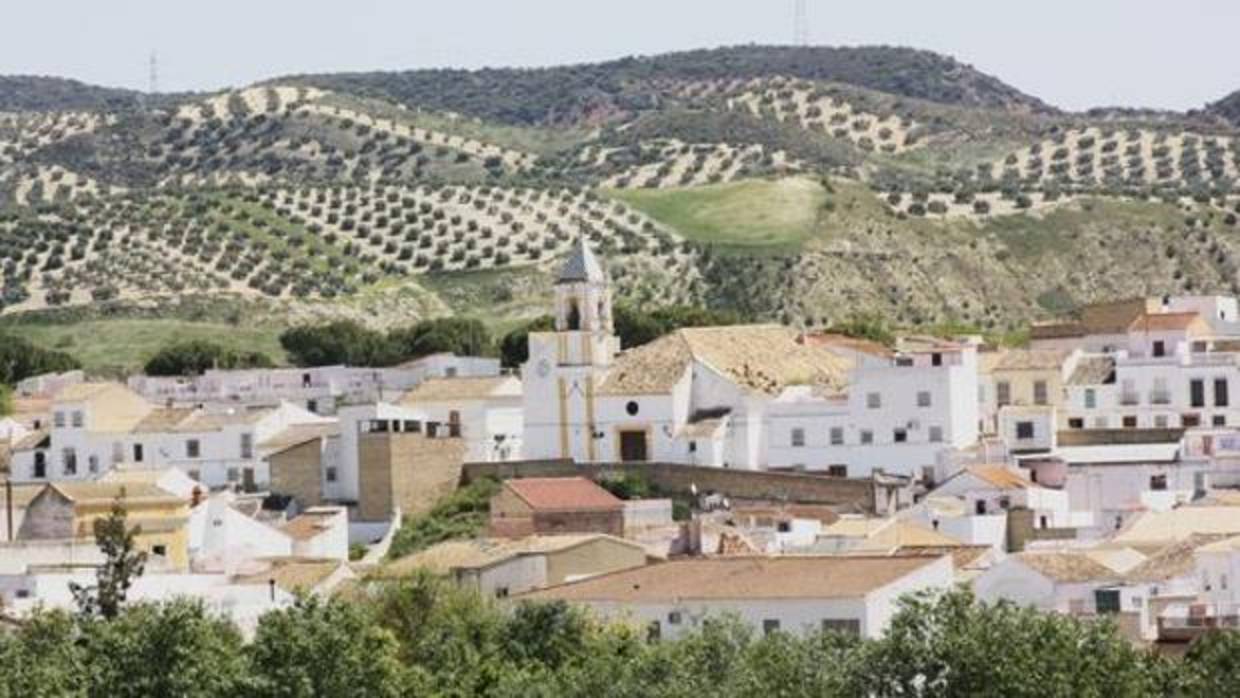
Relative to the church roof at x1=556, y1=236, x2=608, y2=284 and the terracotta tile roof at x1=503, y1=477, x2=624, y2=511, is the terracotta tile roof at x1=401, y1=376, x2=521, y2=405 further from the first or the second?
the terracotta tile roof at x1=503, y1=477, x2=624, y2=511

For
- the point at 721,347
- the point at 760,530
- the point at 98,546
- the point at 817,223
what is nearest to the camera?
the point at 98,546

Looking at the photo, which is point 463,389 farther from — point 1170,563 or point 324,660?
point 324,660

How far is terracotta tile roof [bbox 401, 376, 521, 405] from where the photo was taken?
353 ft

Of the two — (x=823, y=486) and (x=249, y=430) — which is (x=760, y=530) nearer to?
(x=823, y=486)

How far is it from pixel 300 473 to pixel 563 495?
10.4m

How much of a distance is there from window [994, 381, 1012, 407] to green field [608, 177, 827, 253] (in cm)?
5642

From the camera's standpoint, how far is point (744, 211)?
17150cm

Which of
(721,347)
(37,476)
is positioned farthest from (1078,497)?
(37,476)

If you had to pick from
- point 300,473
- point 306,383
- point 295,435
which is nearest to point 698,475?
point 300,473

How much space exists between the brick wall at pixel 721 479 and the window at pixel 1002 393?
27.8ft

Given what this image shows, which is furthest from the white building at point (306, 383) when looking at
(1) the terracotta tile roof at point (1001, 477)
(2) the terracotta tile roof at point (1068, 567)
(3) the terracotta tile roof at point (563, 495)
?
(2) the terracotta tile roof at point (1068, 567)

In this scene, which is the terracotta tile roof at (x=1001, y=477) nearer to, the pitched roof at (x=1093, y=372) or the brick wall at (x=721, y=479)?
the brick wall at (x=721, y=479)

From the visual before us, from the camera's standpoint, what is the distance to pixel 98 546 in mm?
84688

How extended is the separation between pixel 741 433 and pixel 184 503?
14.9 metres
